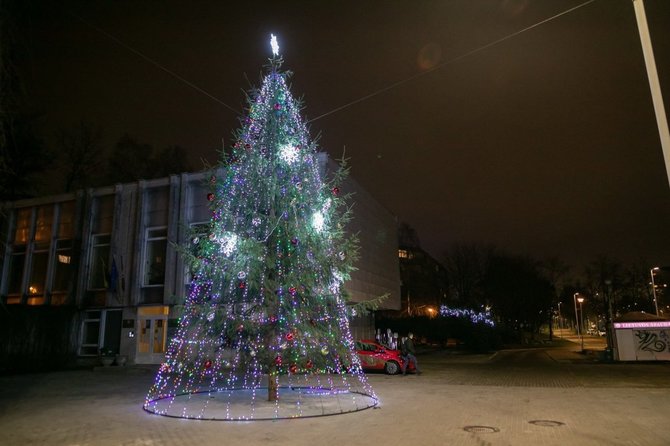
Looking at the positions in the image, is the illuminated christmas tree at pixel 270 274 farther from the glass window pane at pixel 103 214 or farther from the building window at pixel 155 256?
the glass window pane at pixel 103 214

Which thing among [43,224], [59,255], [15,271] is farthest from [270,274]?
[15,271]

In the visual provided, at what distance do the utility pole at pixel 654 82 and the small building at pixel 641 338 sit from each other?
20.6 meters

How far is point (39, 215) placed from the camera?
3152cm

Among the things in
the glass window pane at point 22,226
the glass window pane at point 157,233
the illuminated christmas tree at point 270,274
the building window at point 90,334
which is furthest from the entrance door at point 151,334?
the illuminated christmas tree at point 270,274

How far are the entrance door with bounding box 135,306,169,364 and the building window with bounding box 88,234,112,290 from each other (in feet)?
12.4

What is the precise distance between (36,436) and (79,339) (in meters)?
21.6

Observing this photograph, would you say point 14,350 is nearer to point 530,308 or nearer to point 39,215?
point 39,215

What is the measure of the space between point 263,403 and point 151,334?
55.4 feet

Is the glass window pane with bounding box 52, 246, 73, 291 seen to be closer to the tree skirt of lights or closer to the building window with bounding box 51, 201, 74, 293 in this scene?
the building window with bounding box 51, 201, 74, 293

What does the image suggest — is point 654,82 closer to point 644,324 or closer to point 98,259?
point 644,324

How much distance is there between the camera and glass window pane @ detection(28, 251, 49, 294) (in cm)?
3030

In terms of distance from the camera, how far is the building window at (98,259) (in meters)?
29.2

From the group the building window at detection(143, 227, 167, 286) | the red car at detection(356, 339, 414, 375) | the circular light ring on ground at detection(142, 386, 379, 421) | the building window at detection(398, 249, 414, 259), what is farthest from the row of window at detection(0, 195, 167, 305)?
the building window at detection(398, 249, 414, 259)

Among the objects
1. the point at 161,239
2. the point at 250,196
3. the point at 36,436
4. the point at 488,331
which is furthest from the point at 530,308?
the point at 36,436
